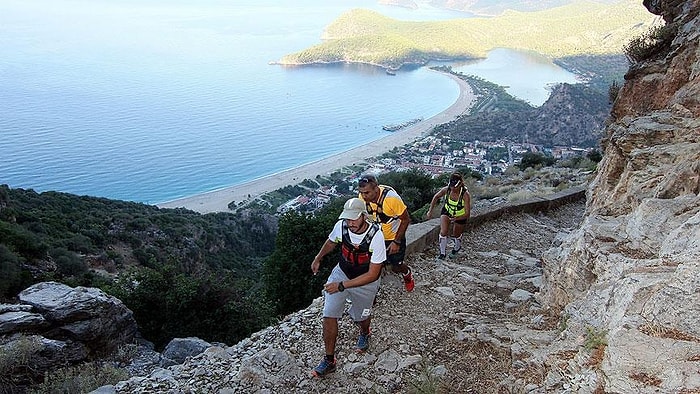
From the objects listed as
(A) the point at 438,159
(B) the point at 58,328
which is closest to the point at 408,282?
(B) the point at 58,328

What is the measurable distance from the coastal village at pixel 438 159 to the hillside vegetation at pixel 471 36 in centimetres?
6061

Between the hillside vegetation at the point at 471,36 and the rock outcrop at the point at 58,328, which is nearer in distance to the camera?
the rock outcrop at the point at 58,328

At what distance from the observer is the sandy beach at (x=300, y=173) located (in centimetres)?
5125

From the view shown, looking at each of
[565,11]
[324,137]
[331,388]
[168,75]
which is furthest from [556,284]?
[565,11]

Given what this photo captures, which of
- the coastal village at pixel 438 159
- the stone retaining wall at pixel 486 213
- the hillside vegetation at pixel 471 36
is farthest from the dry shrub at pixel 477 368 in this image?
the hillside vegetation at pixel 471 36

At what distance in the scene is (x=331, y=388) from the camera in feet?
14.8

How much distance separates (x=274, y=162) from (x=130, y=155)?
1704 centimetres

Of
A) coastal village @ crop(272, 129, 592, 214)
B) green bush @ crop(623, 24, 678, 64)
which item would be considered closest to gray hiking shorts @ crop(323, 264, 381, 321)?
green bush @ crop(623, 24, 678, 64)

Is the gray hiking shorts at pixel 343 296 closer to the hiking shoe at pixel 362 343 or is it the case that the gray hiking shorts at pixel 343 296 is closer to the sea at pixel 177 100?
the hiking shoe at pixel 362 343

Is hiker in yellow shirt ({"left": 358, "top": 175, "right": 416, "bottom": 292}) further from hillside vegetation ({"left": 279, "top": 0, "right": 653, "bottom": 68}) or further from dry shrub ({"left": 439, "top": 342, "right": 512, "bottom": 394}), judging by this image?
hillside vegetation ({"left": 279, "top": 0, "right": 653, "bottom": 68})

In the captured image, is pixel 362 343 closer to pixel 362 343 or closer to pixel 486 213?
pixel 362 343

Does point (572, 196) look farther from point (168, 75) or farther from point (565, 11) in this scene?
point (565, 11)

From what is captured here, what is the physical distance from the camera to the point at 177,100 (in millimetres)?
83750

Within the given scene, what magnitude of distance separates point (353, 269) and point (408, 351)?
1209 mm
